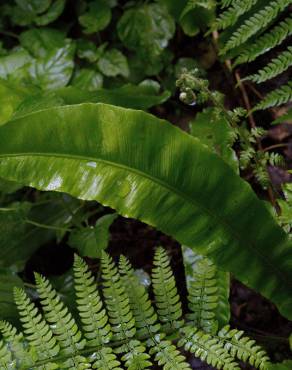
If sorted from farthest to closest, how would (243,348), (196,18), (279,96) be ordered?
→ (196,18), (279,96), (243,348)

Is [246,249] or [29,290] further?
[29,290]

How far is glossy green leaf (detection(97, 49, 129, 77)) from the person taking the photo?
2.18 metres

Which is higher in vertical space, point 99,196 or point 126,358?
point 99,196

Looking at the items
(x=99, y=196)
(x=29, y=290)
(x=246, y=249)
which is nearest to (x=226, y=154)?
(x=246, y=249)

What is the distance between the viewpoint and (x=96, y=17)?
7.53 ft

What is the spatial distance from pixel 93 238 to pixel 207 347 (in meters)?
0.63

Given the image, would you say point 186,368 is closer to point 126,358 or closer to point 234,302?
point 126,358

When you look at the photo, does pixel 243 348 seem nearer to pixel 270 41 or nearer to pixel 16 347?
pixel 16 347

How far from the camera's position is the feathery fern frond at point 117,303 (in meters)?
1.26

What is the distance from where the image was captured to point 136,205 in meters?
1.21

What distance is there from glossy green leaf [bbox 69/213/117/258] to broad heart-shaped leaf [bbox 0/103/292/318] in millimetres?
468

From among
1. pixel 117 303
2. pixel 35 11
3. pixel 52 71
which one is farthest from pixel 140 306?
pixel 35 11

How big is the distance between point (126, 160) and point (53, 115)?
0.66ft

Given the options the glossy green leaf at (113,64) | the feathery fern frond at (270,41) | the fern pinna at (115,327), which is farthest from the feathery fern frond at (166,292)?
the glossy green leaf at (113,64)
